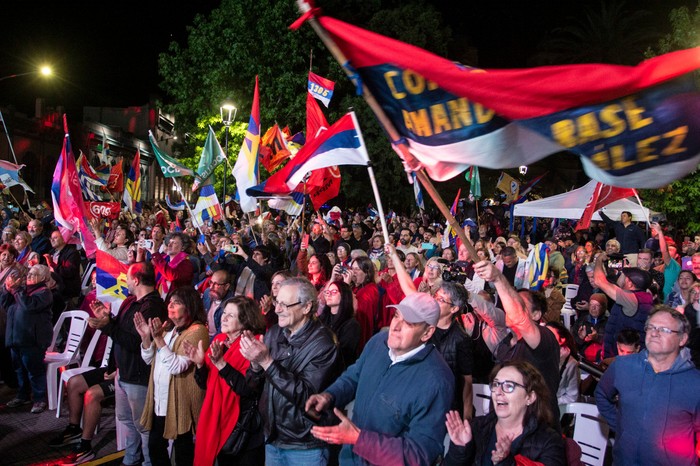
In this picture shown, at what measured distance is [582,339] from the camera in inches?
284

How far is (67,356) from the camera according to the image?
748 centimetres

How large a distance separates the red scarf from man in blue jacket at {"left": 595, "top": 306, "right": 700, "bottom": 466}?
8.68 ft

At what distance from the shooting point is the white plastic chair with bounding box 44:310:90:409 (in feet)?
23.8

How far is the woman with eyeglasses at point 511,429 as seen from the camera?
10.1ft

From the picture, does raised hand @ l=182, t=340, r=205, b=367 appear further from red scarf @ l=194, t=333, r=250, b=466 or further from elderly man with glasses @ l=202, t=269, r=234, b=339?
elderly man with glasses @ l=202, t=269, r=234, b=339

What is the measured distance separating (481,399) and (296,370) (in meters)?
2.03

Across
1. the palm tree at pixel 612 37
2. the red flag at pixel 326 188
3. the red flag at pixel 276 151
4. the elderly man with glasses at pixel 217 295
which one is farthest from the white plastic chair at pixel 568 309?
the palm tree at pixel 612 37

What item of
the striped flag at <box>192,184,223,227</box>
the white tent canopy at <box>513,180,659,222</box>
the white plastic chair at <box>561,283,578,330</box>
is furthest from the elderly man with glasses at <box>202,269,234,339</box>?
the white tent canopy at <box>513,180,659,222</box>

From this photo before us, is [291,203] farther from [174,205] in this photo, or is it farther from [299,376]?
[174,205]

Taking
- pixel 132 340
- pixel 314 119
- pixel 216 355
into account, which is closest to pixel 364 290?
pixel 132 340

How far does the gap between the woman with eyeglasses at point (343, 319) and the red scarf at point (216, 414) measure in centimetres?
124

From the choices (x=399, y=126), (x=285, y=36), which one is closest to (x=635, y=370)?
(x=399, y=126)

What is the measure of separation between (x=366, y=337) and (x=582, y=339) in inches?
105

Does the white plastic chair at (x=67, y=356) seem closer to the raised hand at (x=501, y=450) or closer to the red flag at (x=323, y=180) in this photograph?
the red flag at (x=323, y=180)
